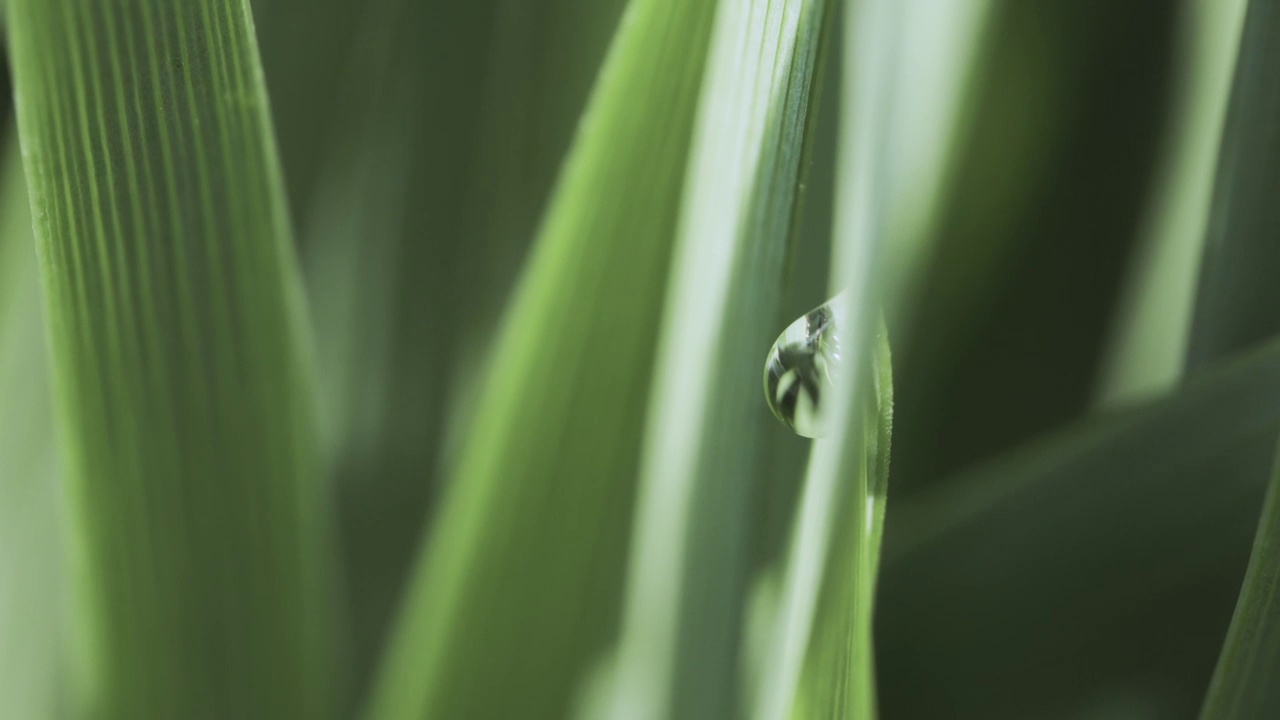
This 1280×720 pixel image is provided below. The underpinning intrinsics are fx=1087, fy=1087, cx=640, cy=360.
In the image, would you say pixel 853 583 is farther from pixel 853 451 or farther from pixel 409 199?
pixel 409 199

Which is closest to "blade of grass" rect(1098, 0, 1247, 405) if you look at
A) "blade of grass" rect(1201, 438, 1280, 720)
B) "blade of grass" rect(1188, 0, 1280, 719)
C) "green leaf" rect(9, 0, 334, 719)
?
"blade of grass" rect(1188, 0, 1280, 719)

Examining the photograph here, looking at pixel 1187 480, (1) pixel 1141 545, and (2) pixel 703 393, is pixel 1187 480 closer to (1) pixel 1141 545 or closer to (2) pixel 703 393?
(1) pixel 1141 545

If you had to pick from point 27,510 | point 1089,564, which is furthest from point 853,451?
point 27,510

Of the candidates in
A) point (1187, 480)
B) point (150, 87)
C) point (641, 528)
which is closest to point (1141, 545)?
point (1187, 480)

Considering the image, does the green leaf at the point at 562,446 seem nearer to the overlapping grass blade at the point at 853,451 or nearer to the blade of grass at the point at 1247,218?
the overlapping grass blade at the point at 853,451

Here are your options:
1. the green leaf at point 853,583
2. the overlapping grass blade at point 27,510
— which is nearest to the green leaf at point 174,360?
the overlapping grass blade at point 27,510
